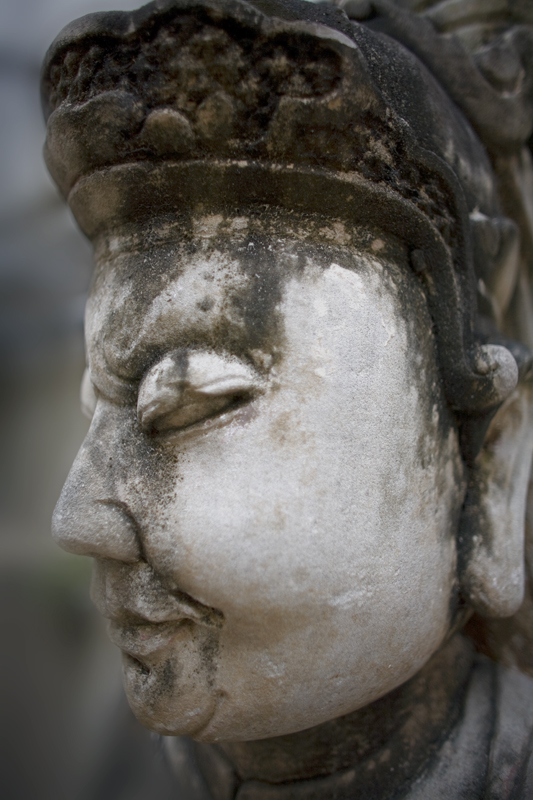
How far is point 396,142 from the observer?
0.65 m

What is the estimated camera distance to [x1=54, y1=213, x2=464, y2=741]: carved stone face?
0.60 meters

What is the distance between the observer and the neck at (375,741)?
0.80 meters

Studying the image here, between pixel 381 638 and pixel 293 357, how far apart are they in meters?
0.38

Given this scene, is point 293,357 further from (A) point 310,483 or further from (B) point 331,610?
(B) point 331,610

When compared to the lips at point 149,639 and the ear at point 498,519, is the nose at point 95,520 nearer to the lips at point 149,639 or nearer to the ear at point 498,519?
the lips at point 149,639

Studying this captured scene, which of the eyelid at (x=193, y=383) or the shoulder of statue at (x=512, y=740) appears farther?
the shoulder of statue at (x=512, y=740)

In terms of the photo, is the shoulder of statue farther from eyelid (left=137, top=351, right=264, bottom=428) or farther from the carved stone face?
eyelid (left=137, top=351, right=264, bottom=428)

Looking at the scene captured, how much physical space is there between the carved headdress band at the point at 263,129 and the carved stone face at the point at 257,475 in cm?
4

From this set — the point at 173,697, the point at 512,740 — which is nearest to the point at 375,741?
the point at 512,740

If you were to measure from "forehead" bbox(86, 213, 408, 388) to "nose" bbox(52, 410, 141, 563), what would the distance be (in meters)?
0.14

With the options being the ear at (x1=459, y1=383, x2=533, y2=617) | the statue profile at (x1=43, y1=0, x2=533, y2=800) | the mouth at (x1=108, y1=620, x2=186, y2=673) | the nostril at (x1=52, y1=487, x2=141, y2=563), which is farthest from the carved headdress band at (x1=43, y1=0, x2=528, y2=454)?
the mouth at (x1=108, y1=620, x2=186, y2=673)

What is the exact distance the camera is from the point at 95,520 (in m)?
0.62

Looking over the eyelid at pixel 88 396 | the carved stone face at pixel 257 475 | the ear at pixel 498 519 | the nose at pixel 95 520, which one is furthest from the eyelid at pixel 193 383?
the ear at pixel 498 519

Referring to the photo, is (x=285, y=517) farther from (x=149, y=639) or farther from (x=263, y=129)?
(x=263, y=129)
